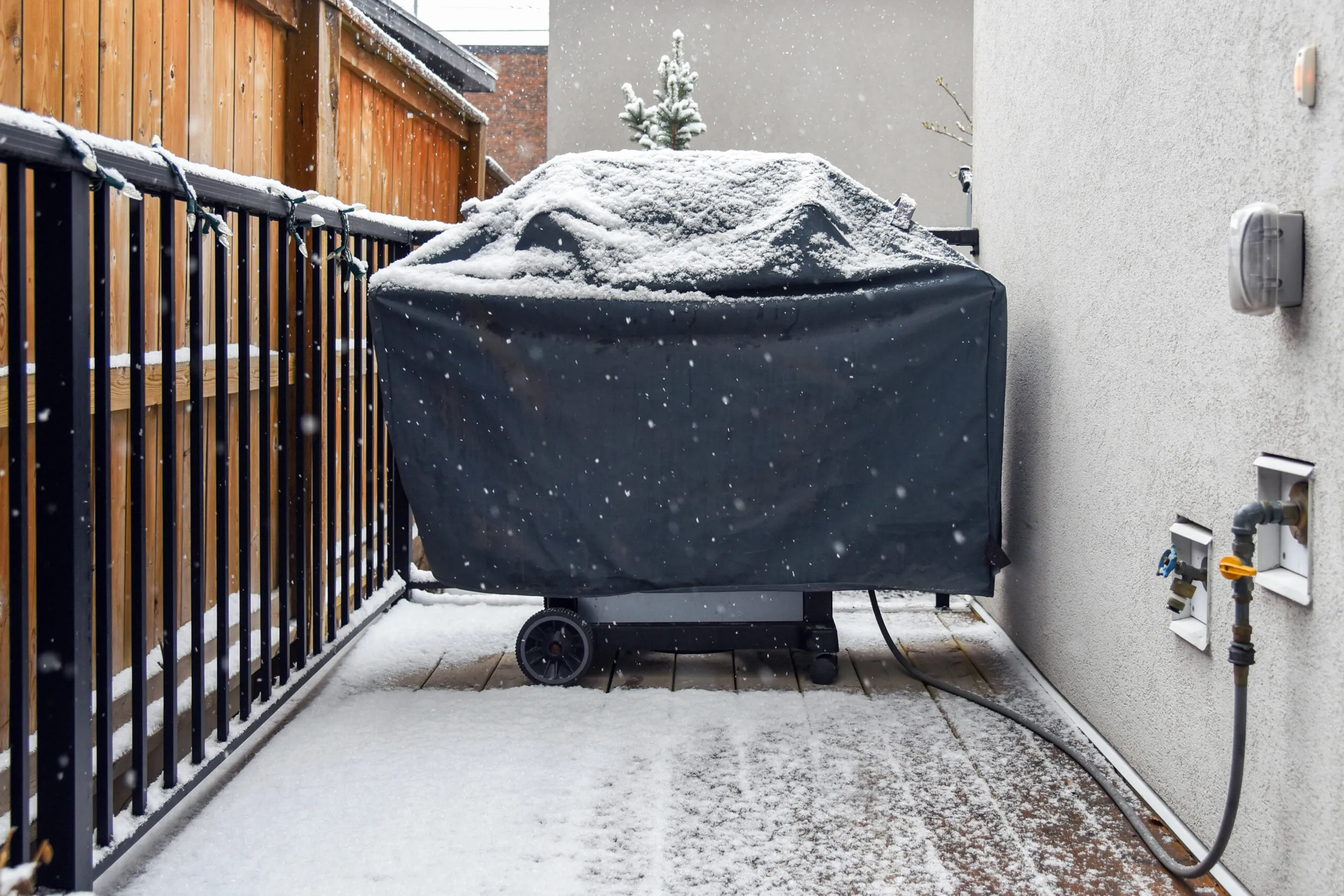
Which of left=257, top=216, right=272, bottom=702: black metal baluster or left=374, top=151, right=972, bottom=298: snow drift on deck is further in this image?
left=374, top=151, right=972, bottom=298: snow drift on deck

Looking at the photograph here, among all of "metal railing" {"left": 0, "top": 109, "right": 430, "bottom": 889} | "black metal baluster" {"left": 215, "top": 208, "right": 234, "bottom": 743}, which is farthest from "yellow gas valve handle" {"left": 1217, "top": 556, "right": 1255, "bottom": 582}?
"black metal baluster" {"left": 215, "top": 208, "right": 234, "bottom": 743}

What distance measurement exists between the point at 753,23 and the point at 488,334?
31.5 feet

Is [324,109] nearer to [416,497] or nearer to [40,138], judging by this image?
[416,497]

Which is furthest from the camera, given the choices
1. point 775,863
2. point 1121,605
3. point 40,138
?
point 1121,605

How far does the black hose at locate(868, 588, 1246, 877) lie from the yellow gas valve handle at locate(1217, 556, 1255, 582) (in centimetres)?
18

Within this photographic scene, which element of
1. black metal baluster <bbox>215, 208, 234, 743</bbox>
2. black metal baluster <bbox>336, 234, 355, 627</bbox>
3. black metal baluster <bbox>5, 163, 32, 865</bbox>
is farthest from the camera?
black metal baluster <bbox>336, 234, 355, 627</bbox>

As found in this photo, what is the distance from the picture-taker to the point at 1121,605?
2412 millimetres

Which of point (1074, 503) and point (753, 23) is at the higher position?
point (753, 23)

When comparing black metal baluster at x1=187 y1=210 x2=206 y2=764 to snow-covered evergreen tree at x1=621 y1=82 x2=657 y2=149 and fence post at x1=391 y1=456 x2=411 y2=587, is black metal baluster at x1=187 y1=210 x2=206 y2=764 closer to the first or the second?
fence post at x1=391 y1=456 x2=411 y2=587

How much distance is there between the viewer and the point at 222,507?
7.38 feet

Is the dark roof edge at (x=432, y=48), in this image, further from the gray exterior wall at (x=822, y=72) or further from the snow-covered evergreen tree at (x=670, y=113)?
the gray exterior wall at (x=822, y=72)

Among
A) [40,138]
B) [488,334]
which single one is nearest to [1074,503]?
[488,334]

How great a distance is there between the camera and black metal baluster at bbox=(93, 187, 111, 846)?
1724mm

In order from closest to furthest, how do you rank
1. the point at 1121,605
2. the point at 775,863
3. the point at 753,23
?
the point at 775,863 → the point at 1121,605 → the point at 753,23
